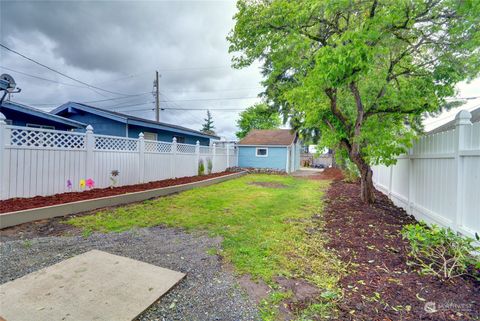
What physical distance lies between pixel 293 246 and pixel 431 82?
4.36 m

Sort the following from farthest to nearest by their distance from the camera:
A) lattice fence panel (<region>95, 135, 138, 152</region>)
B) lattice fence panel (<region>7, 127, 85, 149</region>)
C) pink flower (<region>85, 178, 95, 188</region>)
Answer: lattice fence panel (<region>95, 135, 138, 152</region>) < pink flower (<region>85, 178, 95, 188</region>) < lattice fence panel (<region>7, 127, 85, 149</region>)

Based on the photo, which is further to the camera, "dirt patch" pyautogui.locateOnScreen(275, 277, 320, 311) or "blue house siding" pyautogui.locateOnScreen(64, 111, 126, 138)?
"blue house siding" pyautogui.locateOnScreen(64, 111, 126, 138)

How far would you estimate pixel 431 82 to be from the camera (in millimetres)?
4500

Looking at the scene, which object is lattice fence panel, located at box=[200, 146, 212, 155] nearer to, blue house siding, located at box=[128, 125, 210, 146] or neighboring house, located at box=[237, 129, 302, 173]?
blue house siding, located at box=[128, 125, 210, 146]

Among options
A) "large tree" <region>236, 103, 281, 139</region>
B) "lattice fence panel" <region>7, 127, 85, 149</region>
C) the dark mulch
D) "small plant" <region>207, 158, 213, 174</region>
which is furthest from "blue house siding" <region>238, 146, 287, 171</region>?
"large tree" <region>236, 103, 281, 139</region>

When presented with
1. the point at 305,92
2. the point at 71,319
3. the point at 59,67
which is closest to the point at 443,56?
the point at 305,92

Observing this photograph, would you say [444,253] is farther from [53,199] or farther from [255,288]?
[53,199]

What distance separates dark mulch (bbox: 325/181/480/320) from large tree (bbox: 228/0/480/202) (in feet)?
7.05

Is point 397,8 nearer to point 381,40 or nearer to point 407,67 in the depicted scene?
point 381,40

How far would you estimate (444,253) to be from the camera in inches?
98.9

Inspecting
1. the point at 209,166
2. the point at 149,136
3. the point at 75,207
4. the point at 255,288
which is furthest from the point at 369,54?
the point at 149,136

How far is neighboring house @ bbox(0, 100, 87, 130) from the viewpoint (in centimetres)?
838

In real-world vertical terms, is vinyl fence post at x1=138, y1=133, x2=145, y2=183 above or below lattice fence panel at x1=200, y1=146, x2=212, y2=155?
below

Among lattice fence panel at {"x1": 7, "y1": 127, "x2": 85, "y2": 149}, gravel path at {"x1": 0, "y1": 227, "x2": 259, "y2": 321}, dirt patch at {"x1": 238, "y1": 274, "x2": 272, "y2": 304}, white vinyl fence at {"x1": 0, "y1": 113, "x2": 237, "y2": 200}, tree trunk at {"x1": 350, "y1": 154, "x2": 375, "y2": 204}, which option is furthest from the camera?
tree trunk at {"x1": 350, "y1": 154, "x2": 375, "y2": 204}
